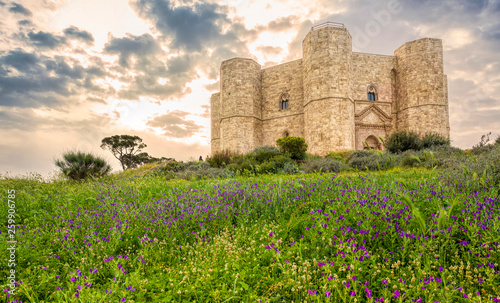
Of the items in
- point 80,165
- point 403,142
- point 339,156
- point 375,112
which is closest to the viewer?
point 80,165

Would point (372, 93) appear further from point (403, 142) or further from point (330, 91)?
point (403, 142)

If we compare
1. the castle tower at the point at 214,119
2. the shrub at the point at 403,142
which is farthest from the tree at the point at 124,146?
the shrub at the point at 403,142

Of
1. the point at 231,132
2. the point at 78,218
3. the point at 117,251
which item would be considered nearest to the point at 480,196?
the point at 117,251

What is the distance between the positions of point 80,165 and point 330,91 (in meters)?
17.4

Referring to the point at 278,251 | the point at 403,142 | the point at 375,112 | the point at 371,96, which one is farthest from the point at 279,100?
the point at 278,251

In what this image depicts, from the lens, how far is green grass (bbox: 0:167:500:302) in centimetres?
218

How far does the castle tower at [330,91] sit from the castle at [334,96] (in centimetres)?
7

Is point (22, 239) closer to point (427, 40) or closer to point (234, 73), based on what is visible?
point (234, 73)

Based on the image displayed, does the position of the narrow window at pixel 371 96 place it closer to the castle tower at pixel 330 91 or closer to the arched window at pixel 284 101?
the castle tower at pixel 330 91

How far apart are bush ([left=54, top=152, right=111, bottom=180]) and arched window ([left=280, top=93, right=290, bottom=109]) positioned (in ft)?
58.9

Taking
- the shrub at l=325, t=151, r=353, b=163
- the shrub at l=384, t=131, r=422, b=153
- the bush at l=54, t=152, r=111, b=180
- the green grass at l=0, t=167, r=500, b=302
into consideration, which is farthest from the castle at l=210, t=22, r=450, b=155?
the green grass at l=0, t=167, r=500, b=302

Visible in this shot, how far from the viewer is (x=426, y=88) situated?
22.9 meters

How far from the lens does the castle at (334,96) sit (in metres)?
21.8

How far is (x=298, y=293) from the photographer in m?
2.21
